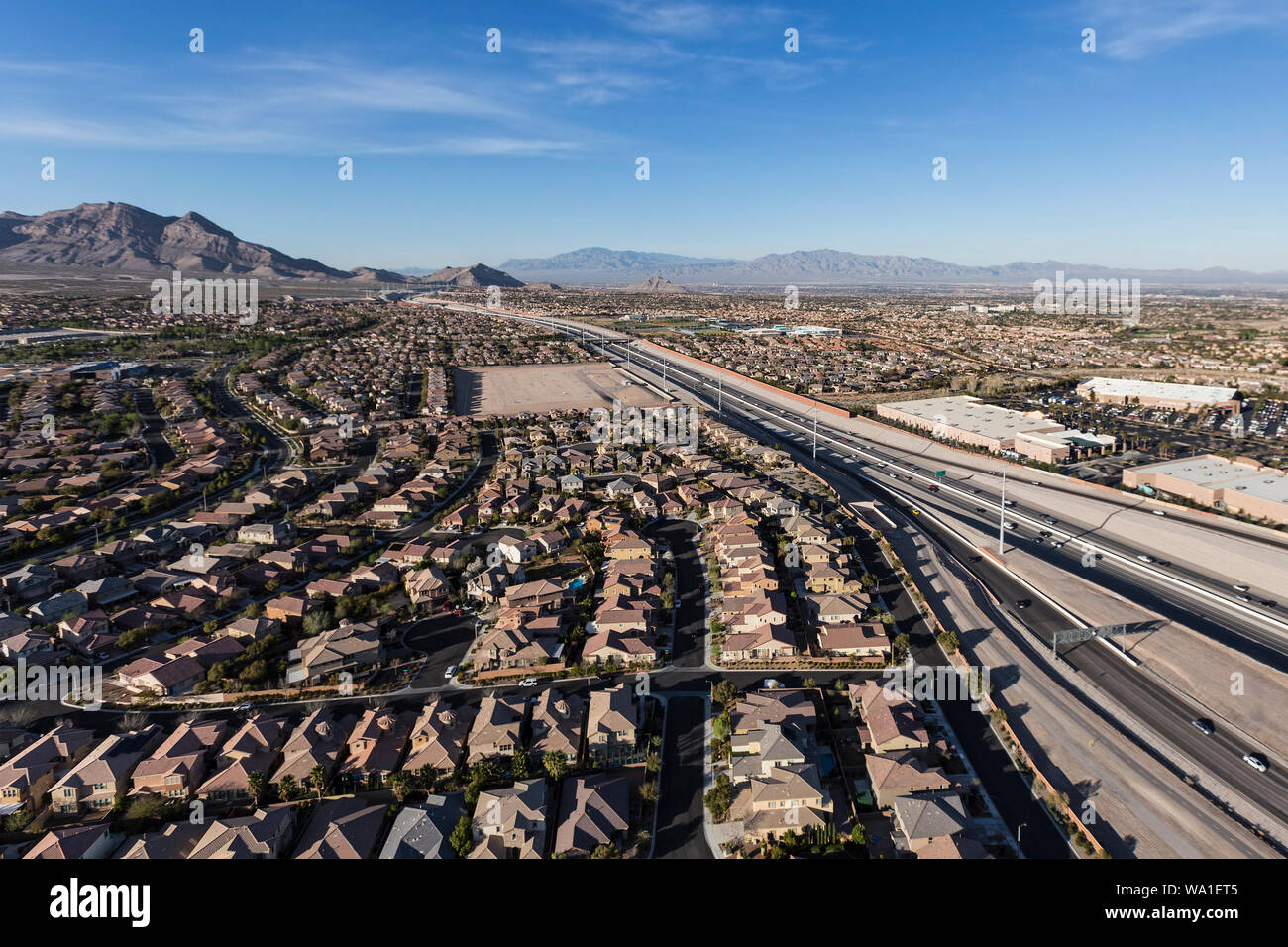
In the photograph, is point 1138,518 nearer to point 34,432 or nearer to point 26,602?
point 26,602

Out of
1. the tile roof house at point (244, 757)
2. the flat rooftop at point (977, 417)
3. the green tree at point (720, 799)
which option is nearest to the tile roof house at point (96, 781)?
the tile roof house at point (244, 757)

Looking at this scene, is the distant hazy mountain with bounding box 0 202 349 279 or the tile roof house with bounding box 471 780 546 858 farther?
the distant hazy mountain with bounding box 0 202 349 279

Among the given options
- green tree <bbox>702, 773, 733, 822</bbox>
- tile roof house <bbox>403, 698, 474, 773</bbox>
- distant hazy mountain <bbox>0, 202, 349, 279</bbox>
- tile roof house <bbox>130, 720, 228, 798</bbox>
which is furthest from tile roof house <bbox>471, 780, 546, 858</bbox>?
distant hazy mountain <bbox>0, 202, 349, 279</bbox>

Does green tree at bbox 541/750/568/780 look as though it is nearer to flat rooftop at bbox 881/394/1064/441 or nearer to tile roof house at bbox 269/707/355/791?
tile roof house at bbox 269/707/355/791

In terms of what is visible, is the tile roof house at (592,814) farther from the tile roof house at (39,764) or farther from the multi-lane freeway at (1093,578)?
the multi-lane freeway at (1093,578)

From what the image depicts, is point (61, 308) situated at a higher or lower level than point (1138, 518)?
higher
